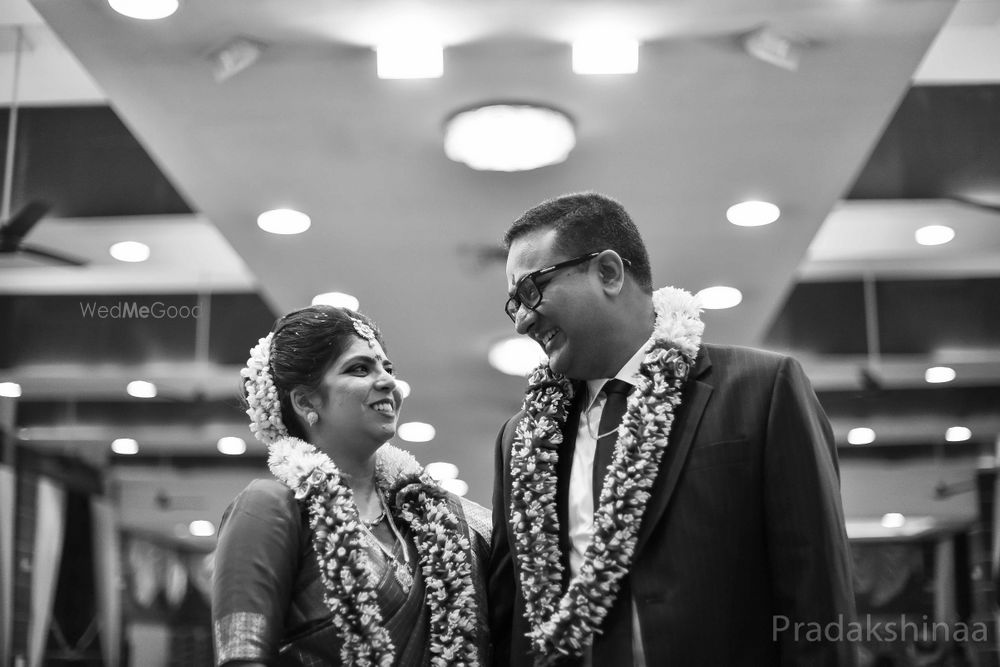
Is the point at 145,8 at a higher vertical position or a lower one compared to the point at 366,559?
higher

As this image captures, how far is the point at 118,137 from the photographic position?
493cm

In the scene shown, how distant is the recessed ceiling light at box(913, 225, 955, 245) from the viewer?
6.11 meters

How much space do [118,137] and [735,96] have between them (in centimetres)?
272

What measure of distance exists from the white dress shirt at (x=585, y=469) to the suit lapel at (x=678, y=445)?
0.41 ft

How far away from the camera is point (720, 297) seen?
6.39 meters

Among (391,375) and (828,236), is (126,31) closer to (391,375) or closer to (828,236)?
(391,375)

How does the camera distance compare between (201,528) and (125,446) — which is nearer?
(125,446)

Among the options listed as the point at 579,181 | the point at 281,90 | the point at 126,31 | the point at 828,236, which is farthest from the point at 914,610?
the point at 126,31

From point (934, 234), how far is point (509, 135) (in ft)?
9.98

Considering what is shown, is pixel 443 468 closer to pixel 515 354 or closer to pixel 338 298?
pixel 515 354

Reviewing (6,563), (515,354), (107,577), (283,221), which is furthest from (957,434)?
(6,563)

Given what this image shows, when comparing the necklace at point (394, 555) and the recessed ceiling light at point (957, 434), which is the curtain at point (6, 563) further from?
the recessed ceiling light at point (957, 434)

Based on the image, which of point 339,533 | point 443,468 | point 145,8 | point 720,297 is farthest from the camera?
point 443,468

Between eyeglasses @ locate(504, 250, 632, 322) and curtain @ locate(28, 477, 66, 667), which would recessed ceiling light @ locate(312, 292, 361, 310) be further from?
eyeglasses @ locate(504, 250, 632, 322)
